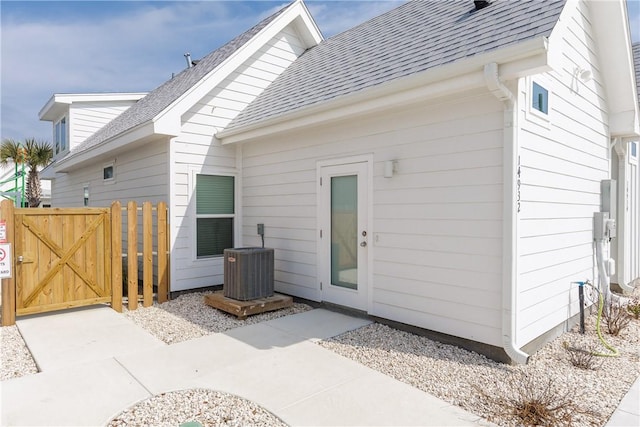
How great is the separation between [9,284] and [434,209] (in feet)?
18.5

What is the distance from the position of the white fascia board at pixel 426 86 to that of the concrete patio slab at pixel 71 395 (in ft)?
12.9

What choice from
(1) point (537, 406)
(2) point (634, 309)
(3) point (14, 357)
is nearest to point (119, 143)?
(3) point (14, 357)

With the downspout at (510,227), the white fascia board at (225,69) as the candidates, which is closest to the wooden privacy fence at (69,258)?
the white fascia board at (225,69)

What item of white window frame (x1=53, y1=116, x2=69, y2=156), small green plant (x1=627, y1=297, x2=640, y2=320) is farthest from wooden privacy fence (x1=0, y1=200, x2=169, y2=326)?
white window frame (x1=53, y1=116, x2=69, y2=156)

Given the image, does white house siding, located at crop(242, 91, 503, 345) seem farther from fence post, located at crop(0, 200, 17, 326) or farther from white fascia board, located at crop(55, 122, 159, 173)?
fence post, located at crop(0, 200, 17, 326)

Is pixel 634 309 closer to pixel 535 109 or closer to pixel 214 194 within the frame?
pixel 535 109

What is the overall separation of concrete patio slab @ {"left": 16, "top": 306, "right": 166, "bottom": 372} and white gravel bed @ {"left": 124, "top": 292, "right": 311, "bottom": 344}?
7.0 inches

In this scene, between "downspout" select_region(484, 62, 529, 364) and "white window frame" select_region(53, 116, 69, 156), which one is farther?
"white window frame" select_region(53, 116, 69, 156)

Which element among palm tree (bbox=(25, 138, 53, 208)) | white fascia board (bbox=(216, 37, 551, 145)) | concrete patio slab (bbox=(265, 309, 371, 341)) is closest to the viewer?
white fascia board (bbox=(216, 37, 551, 145))

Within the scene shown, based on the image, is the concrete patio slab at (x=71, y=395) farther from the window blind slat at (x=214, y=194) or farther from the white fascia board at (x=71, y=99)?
the white fascia board at (x=71, y=99)

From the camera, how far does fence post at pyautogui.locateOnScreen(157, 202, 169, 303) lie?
6410 mm

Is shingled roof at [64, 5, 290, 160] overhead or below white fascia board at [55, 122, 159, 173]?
overhead

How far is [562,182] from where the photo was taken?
4902mm

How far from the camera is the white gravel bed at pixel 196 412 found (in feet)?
9.11
